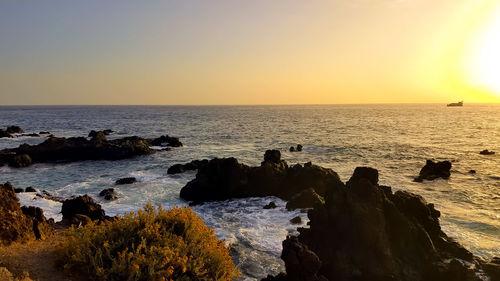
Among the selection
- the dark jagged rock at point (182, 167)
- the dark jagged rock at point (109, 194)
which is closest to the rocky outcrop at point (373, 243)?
the dark jagged rock at point (109, 194)

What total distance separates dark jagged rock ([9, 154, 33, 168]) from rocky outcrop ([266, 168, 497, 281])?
→ 41220 mm

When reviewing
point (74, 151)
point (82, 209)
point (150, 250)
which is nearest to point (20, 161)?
point (74, 151)

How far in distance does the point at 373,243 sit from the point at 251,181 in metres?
16.3

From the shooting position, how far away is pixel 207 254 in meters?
8.51

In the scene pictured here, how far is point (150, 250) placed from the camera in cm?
757

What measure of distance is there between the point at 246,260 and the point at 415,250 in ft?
23.8

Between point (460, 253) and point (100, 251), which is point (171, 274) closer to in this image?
point (100, 251)

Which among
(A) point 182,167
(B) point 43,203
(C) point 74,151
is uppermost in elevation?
(C) point 74,151

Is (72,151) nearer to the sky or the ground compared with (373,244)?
nearer to the ground

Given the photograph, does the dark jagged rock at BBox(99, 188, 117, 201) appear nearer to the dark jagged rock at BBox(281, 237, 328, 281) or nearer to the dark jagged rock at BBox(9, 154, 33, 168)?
the dark jagged rock at BBox(281, 237, 328, 281)

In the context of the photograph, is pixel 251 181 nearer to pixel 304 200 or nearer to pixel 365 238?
pixel 304 200

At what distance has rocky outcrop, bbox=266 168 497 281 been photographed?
13523 millimetres

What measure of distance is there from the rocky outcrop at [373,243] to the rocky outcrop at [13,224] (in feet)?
25.5

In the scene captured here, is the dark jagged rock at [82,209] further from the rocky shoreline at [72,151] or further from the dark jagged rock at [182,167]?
the rocky shoreline at [72,151]
